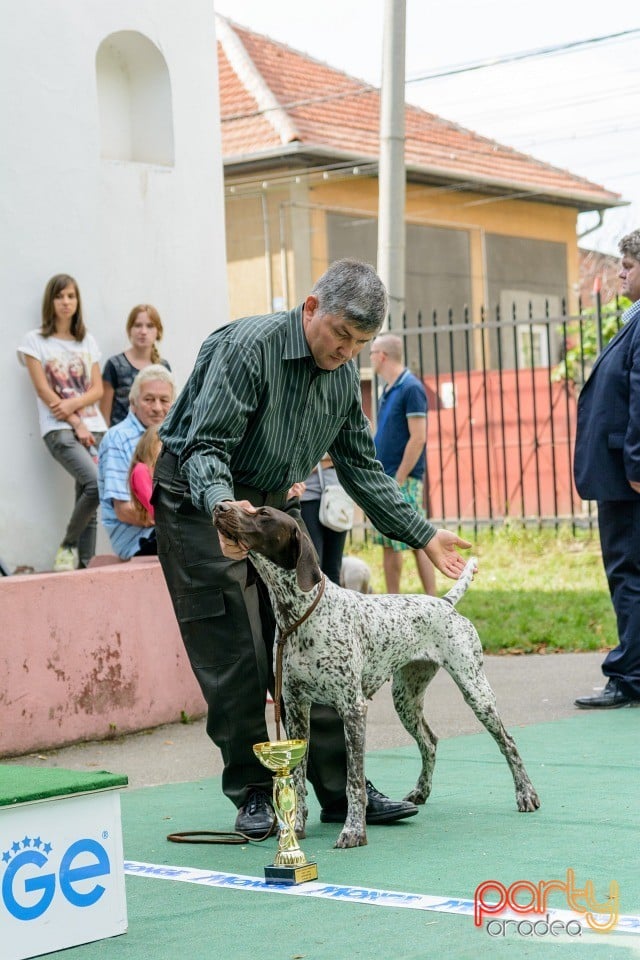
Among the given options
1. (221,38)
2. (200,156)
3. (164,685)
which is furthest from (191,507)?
(221,38)

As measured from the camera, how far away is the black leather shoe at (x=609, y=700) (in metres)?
7.38

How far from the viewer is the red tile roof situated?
70.2 feet

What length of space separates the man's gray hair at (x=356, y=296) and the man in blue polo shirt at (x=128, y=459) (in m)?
3.53

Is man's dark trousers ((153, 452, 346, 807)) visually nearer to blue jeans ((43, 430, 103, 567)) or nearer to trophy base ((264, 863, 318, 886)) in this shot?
trophy base ((264, 863, 318, 886))

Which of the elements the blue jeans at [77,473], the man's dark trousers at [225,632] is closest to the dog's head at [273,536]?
the man's dark trousers at [225,632]

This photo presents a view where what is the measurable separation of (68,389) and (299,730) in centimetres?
455

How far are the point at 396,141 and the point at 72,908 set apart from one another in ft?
33.2

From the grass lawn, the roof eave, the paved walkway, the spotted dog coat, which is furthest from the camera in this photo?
the roof eave

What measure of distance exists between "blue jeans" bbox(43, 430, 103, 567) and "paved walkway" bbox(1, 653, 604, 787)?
1717 mm

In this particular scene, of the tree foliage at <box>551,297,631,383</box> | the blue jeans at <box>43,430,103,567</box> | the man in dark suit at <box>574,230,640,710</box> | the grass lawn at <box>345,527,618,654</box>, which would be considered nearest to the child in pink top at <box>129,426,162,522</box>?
the blue jeans at <box>43,430,103,567</box>

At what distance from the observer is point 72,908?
3570mm

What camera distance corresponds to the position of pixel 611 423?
7.24 metres

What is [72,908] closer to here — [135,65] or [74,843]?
[74,843]

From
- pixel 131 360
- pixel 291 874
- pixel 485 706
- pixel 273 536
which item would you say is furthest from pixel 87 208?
pixel 291 874
